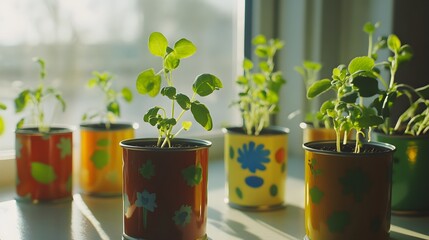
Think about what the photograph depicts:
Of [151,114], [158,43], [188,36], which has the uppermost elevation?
[188,36]

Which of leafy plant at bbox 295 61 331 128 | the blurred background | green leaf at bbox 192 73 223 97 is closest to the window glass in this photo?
the blurred background

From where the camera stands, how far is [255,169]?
1.08 m

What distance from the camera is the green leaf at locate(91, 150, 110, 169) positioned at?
3.77ft

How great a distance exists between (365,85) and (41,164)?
2.06ft

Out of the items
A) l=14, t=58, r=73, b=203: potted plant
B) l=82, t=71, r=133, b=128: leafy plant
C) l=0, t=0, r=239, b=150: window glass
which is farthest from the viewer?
l=0, t=0, r=239, b=150: window glass

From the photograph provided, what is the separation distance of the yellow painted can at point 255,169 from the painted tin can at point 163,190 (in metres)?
0.25

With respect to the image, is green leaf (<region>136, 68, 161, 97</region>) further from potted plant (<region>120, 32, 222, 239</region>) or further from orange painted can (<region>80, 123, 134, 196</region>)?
orange painted can (<region>80, 123, 134, 196</region>)

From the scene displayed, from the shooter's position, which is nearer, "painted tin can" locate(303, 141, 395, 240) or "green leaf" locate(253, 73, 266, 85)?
"painted tin can" locate(303, 141, 395, 240)

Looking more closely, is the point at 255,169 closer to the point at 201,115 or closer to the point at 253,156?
the point at 253,156

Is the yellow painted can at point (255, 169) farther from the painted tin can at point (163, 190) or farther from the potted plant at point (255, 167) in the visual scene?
the painted tin can at point (163, 190)

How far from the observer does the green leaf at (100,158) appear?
115 centimetres

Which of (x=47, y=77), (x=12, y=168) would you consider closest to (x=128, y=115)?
(x=47, y=77)

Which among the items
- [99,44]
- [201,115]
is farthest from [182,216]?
[99,44]

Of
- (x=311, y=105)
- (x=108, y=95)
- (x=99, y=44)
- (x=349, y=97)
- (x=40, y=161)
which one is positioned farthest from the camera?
(x=311, y=105)
